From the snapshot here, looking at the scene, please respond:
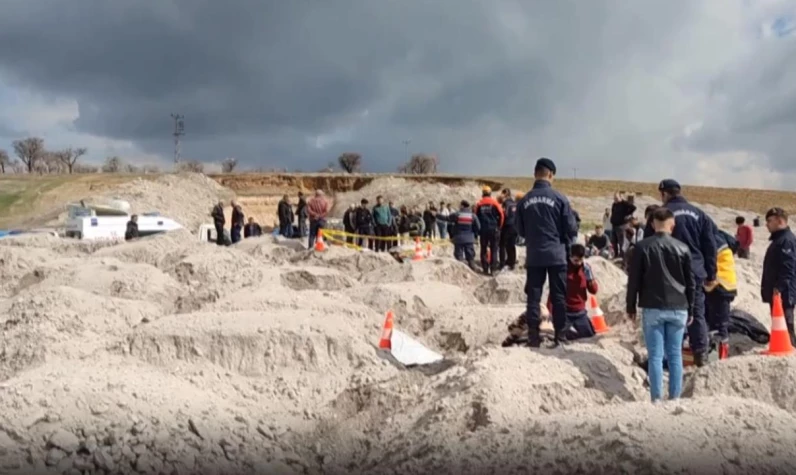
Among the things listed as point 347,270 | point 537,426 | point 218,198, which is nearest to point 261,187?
point 218,198

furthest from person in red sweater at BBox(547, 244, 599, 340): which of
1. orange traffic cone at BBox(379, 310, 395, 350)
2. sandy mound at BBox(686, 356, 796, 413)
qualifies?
sandy mound at BBox(686, 356, 796, 413)

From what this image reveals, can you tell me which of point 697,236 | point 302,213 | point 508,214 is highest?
point 697,236

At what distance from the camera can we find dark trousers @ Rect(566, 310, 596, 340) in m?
8.58

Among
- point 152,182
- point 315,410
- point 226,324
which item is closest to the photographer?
point 315,410

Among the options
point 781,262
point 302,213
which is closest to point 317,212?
point 302,213

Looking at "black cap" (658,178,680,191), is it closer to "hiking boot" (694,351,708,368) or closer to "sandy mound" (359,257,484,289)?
"hiking boot" (694,351,708,368)

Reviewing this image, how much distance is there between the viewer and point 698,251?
7473 millimetres

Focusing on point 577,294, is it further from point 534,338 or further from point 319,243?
point 319,243

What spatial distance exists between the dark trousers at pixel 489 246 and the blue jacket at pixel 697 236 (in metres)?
8.34

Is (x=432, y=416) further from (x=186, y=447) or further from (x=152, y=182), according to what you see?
(x=152, y=182)

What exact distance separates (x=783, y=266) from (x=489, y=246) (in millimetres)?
8302

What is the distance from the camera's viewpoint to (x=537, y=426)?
5.60m

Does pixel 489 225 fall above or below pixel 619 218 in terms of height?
below

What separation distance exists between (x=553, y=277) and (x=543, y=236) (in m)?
0.43
